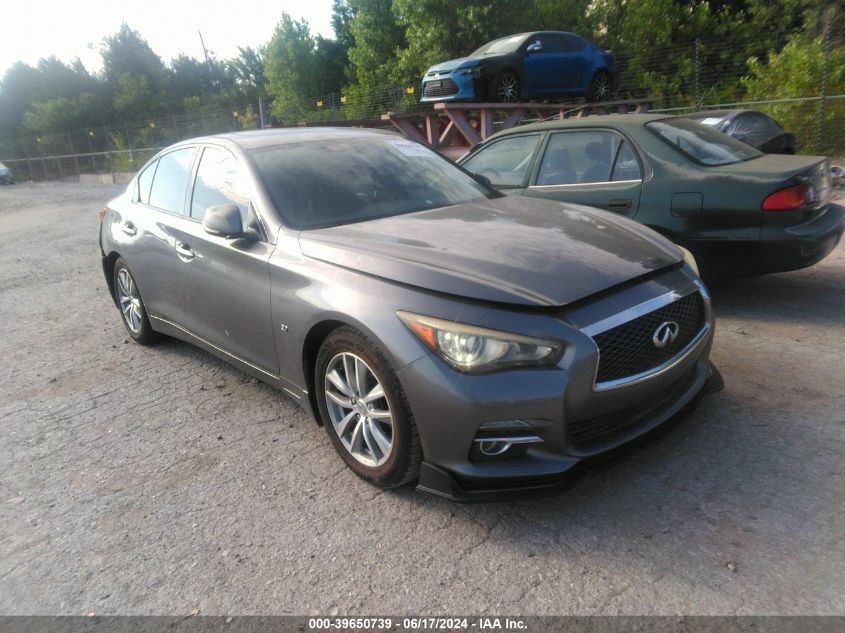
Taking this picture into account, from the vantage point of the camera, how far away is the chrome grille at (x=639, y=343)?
8.32 feet

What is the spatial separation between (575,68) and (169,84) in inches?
2073

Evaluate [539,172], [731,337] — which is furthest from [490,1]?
[731,337]

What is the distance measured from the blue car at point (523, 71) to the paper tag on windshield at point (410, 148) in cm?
Result: 949

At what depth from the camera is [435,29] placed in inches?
977

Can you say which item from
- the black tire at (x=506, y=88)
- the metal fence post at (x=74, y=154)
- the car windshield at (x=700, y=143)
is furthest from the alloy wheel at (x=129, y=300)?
the metal fence post at (x=74, y=154)

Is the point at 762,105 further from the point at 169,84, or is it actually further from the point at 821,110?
the point at 169,84

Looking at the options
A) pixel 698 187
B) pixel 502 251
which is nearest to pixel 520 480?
pixel 502 251

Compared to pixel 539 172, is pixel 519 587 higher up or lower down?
lower down

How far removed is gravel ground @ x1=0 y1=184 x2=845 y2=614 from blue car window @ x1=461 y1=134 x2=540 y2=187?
2.49 metres

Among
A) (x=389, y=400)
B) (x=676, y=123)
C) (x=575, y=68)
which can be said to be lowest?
(x=389, y=400)

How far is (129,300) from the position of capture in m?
5.21

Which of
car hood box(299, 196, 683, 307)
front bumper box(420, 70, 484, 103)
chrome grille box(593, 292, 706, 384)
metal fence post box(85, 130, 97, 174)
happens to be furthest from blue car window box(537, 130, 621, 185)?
metal fence post box(85, 130, 97, 174)

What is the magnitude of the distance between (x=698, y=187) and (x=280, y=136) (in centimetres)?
306

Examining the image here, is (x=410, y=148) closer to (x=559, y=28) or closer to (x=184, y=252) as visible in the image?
(x=184, y=252)
